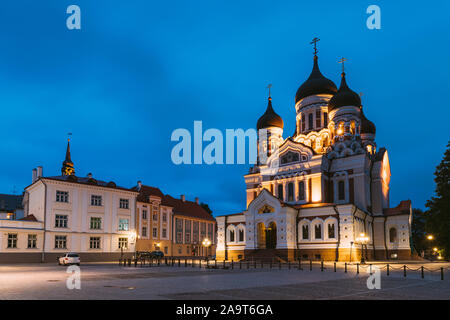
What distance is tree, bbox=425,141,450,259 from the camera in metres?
28.1

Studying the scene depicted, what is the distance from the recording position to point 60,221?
1956 inches

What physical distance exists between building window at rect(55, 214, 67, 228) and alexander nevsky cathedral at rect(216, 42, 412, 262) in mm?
19275

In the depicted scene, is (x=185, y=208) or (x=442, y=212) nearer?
(x=442, y=212)

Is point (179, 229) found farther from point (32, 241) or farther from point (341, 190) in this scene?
point (341, 190)

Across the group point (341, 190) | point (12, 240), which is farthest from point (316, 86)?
point (12, 240)

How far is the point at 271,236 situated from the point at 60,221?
83.1 feet

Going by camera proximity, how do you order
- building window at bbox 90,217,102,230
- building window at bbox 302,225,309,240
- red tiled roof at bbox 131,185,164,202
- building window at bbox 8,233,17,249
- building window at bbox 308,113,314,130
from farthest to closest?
red tiled roof at bbox 131,185,164,202
building window at bbox 308,113,314,130
building window at bbox 90,217,102,230
building window at bbox 302,225,309,240
building window at bbox 8,233,17,249

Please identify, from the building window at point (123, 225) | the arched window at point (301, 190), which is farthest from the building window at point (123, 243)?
the arched window at point (301, 190)

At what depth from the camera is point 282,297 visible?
43.3ft

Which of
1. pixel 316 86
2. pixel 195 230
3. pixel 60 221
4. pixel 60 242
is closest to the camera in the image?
pixel 60 242

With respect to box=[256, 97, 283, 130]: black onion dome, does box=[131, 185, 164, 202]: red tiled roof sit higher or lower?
lower

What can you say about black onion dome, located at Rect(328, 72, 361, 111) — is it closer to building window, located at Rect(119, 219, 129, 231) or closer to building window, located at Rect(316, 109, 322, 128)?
building window, located at Rect(316, 109, 322, 128)

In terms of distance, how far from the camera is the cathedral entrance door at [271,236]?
49406 mm

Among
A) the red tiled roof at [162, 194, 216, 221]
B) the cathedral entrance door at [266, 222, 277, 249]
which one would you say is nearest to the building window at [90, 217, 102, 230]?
the red tiled roof at [162, 194, 216, 221]
